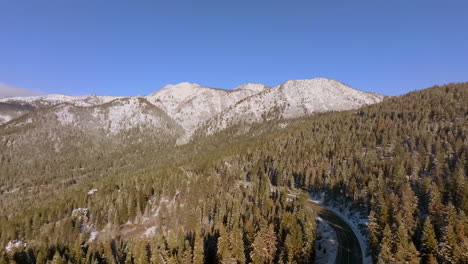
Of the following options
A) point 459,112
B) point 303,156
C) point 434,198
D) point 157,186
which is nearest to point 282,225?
point 434,198

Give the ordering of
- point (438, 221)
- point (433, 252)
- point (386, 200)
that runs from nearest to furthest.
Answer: point (433, 252) → point (438, 221) → point (386, 200)

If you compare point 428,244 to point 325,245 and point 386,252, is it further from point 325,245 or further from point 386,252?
point 325,245

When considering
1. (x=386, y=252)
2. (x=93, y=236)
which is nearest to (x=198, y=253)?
(x=386, y=252)

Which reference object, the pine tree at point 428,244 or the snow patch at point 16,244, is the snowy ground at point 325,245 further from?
the snow patch at point 16,244

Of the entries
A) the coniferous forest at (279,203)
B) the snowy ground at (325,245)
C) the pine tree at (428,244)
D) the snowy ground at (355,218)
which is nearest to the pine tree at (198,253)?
the coniferous forest at (279,203)

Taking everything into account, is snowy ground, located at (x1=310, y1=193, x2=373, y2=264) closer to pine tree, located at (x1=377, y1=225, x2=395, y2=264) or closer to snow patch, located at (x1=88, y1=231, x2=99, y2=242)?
pine tree, located at (x1=377, y1=225, x2=395, y2=264)

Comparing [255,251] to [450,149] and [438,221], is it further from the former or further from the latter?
[450,149]
